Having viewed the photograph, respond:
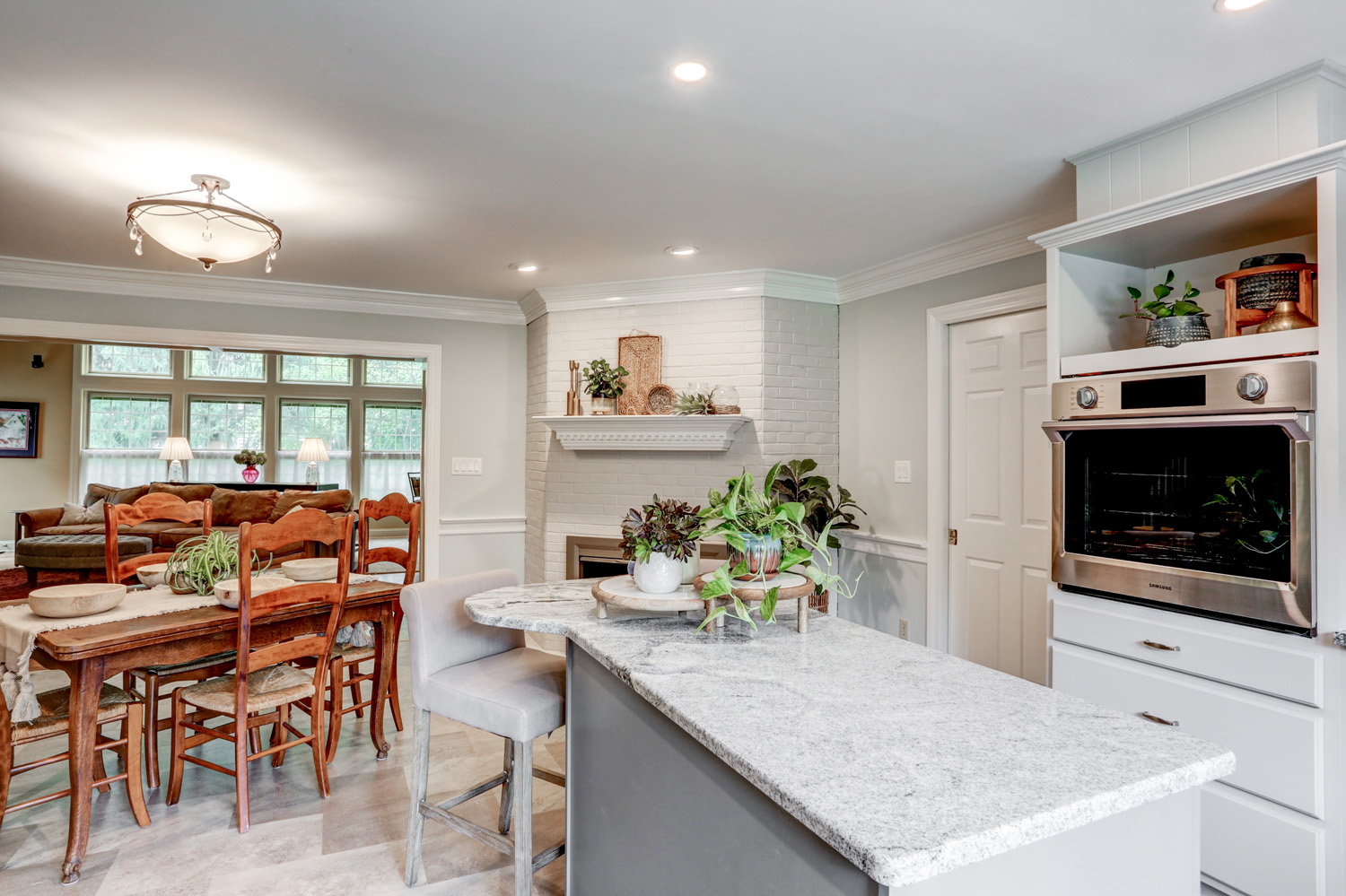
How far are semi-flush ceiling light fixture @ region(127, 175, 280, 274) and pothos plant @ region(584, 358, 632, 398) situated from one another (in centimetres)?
186

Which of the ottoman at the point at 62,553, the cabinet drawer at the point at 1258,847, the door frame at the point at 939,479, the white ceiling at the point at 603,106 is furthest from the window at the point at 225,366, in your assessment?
the cabinet drawer at the point at 1258,847

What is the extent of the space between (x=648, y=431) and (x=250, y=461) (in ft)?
24.5

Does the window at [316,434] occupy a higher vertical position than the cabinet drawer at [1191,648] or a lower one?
higher

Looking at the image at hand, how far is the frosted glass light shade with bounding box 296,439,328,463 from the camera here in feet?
31.8

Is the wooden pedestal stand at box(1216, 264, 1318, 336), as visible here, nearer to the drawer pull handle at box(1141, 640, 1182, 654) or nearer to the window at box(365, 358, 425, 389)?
the drawer pull handle at box(1141, 640, 1182, 654)

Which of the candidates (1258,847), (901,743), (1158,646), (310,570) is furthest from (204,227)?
(1258,847)

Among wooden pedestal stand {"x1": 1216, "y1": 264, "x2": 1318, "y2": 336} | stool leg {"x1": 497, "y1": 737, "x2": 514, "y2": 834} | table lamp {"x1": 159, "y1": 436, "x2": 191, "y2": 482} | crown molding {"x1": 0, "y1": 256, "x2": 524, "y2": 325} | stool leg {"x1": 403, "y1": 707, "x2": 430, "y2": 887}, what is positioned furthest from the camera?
table lamp {"x1": 159, "y1": 436, "x2": 191, "y2": 482}

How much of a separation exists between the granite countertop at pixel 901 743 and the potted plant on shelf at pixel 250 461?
916cm

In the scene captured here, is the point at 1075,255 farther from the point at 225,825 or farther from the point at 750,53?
the point at 225,825

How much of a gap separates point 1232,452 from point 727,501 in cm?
140

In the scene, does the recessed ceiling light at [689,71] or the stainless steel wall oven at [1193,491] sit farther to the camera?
the recessed ceiling light at [689,71]

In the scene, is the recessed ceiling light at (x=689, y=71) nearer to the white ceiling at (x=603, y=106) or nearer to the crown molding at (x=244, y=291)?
the white ceiling at (x=603, y=106)

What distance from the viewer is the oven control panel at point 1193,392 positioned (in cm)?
188

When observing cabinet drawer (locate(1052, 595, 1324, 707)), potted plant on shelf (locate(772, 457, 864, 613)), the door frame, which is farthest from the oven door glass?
potted plant on shelf (locate(772, 457, 864, 613))
